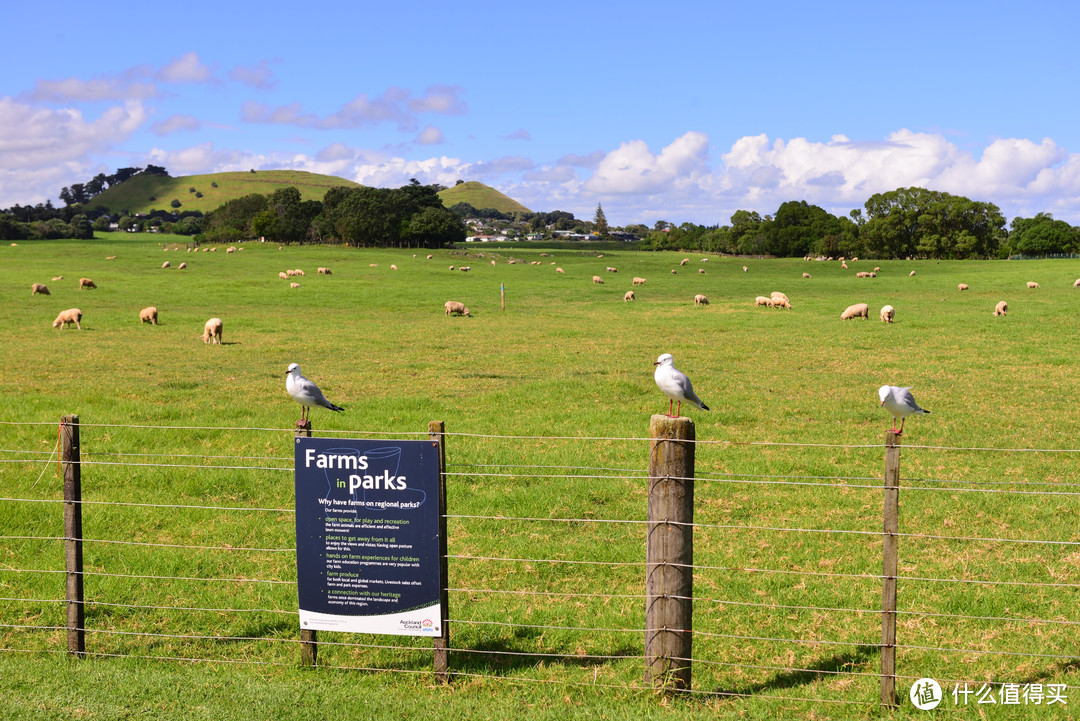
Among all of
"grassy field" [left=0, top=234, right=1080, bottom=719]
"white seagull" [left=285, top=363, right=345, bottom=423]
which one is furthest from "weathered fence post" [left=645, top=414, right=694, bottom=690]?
"white seagull" [left=285, top=363, right=345, bottom=423]

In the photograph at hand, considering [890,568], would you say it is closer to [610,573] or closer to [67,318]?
[610,573]

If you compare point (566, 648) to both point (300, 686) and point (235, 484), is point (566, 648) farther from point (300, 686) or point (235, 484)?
point (235, 484)

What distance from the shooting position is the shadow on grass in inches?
A: 249

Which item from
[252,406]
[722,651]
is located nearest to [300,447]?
[722,651]

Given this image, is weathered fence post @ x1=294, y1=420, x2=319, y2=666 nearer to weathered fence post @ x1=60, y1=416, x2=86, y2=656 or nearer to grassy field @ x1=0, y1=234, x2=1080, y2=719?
grassy field @ x1=0, y1=234, x2=1080, y2=719

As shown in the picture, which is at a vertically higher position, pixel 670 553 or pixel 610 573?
pixel 670 553

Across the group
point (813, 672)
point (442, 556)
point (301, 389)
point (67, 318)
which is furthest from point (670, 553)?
point (67, 318)

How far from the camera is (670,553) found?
5965 mm

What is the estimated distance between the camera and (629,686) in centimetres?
620

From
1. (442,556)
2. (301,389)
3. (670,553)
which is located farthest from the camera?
(301,389)

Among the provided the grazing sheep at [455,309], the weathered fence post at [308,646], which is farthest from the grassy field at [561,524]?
the grazing sheep at [455,309]

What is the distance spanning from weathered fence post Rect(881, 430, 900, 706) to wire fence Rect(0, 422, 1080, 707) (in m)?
0.06

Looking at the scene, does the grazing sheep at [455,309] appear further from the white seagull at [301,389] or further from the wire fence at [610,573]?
the white seagull at [301,389]

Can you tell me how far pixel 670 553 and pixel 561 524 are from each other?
173 inches
